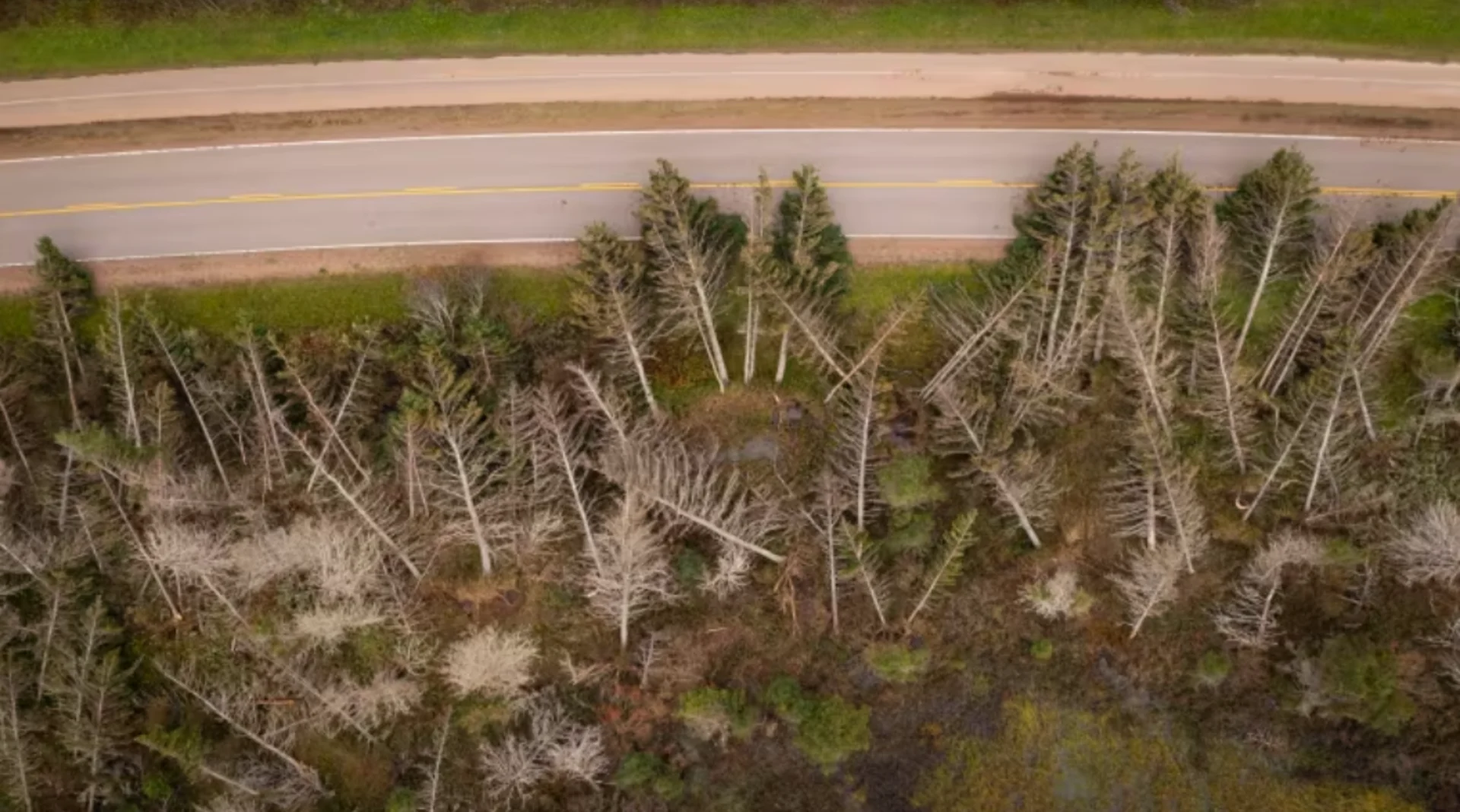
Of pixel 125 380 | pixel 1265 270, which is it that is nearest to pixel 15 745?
pixel 125 380

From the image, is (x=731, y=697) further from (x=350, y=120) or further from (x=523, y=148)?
(x=350, y=120)

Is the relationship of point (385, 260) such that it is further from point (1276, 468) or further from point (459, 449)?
point (1276, 468)

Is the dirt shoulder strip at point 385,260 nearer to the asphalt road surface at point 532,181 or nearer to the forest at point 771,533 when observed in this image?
the asphalt road surface at point 532,181

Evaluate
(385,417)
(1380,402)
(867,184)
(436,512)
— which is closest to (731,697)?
(436,512)

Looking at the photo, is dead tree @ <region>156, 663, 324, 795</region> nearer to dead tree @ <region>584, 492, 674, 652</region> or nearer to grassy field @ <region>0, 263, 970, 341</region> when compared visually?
dead tree @ <region>584, 492, 674, 652</region>

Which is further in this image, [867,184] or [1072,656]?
[867,184]

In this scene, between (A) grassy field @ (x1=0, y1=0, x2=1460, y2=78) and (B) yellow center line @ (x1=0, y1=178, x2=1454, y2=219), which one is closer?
(B) yellow center line @ (x1=0, y1=178, x2=1454, y2=219)

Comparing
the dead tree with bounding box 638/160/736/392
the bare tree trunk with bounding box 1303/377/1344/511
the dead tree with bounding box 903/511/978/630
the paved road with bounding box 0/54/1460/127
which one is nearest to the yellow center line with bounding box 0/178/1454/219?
the dead tree with bounding box 638/160/736/392
